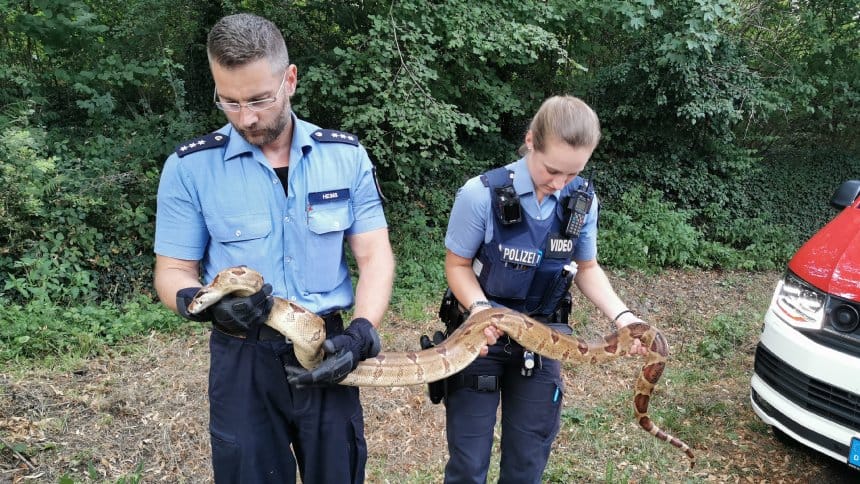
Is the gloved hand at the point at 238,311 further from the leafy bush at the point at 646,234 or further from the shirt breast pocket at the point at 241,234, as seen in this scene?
the leafy bush at the point at 646,234

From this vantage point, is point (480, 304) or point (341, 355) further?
point (480, 304)

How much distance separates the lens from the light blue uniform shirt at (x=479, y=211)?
10.7 ft

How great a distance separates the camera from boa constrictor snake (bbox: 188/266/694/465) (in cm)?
262

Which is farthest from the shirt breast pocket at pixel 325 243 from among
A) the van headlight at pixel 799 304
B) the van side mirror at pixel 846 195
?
the van side mirror at pixel 846 195

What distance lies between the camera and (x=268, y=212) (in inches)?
110

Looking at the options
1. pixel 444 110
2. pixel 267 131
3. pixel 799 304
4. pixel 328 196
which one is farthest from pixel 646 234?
pixel 267 131

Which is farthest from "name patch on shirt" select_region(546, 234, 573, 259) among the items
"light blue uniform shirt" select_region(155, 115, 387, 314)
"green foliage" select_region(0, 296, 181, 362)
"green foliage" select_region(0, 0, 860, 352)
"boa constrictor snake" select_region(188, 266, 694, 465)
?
"green foliage" select_region(0, 296, 181, 362)

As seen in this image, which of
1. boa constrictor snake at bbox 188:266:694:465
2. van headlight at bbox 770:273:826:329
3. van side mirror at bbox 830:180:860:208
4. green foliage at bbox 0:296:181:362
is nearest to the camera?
boa constrictor snake at bbox 188:266:694:465

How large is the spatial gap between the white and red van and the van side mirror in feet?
0.66

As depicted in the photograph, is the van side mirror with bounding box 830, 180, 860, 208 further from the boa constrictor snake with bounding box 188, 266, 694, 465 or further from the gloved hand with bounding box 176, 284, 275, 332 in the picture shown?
the gloved hand with bounding box 176, 284, 275, 332

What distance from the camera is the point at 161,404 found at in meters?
5.49

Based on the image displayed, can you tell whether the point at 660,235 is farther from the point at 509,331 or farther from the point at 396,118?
the point at 509,331

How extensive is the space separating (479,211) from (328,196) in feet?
2.83

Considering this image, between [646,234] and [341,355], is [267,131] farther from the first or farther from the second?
[646,234]
